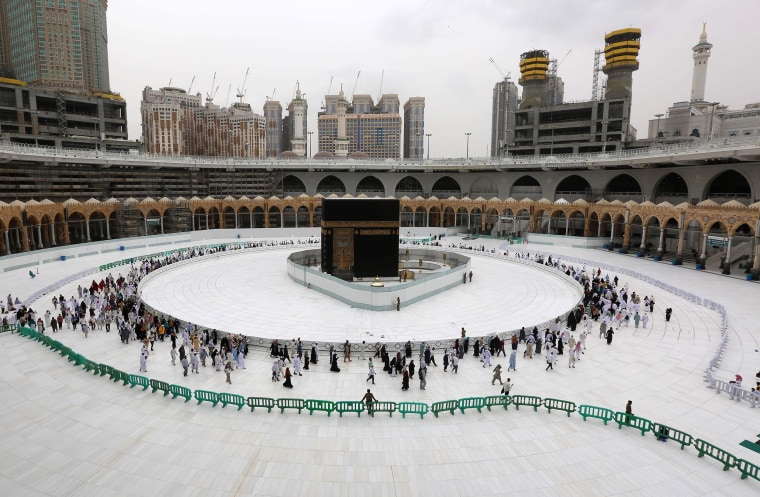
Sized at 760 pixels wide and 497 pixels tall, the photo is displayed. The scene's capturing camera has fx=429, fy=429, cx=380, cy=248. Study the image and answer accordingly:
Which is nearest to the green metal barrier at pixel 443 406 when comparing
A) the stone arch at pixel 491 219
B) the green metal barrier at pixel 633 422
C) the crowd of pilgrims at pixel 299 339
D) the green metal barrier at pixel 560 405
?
the crowd of pilgrims at pixel 299 339

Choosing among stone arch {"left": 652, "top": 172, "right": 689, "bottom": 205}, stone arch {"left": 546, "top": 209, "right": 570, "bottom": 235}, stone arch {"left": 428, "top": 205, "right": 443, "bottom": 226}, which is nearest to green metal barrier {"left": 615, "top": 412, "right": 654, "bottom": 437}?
stone arch {"left": 652, "top": 172, "right": 689, "bottom": 205}

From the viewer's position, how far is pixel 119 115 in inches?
2623

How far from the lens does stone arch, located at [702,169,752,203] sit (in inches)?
1475

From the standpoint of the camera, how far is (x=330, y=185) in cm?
6359

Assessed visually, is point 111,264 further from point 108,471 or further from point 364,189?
point 364,189

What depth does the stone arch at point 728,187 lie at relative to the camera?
37.5 m

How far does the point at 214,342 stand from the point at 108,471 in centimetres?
681

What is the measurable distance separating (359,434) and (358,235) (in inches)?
671

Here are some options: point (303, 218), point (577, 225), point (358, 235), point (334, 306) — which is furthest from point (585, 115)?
point (334, 306)

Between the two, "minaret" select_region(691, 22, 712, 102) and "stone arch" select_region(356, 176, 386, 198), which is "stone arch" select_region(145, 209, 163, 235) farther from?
"minaret" select_region(691, 22, 712, 102)

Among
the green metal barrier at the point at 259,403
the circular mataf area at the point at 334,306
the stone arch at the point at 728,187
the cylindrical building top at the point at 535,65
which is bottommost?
the green metal barrier at the point at 259,403

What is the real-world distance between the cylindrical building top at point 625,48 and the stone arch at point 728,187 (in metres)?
34.8

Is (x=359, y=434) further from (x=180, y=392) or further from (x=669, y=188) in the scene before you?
(x=669, y=188)

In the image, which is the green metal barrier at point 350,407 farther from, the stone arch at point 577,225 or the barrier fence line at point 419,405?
the stone arch at point 577,225
